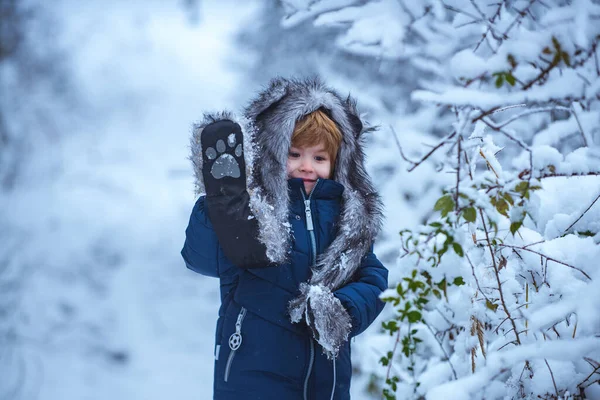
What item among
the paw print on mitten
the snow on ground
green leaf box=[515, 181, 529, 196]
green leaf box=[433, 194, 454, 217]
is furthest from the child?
the snow on ground

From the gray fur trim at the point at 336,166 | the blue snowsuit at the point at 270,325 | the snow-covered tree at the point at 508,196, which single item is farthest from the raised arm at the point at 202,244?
the snow-covered tree at the point at 508,196

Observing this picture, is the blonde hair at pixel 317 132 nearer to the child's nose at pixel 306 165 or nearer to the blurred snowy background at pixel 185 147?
the child's nose at pixel 306 165

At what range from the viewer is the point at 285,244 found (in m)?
2.00

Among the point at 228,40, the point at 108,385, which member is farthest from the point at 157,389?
the point at 228,40

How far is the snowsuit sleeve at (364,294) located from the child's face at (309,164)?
0.39 metres

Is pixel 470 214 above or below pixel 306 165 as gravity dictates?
below

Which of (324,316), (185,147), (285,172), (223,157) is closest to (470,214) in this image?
(324,316)

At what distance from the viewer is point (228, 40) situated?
9562mm

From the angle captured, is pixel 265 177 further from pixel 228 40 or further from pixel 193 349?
pixel 228 40

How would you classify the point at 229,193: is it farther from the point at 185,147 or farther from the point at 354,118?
the point at 185,147

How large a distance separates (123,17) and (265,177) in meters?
9.25

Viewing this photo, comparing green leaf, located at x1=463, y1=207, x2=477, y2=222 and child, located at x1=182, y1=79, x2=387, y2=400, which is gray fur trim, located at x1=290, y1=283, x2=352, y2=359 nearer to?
child, located at x1=182, y1=79, x2=387, y2=400

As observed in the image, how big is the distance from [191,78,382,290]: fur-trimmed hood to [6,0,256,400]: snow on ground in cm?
160

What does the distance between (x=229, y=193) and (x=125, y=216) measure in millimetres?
→ 6129
